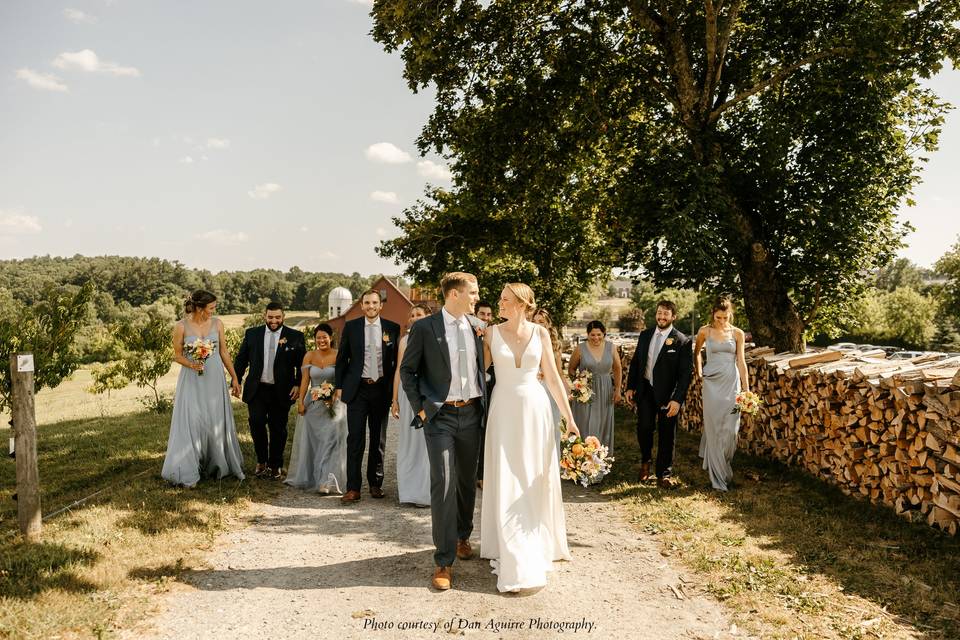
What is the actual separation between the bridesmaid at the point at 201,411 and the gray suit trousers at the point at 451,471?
367cm

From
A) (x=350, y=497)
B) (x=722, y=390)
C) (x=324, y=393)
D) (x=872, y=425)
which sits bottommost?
(x=350, y=497)

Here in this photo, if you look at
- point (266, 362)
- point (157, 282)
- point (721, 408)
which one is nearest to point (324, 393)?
point (266, 362)

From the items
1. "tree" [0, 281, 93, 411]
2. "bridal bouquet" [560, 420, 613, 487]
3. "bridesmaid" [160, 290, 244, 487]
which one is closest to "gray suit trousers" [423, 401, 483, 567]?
"bridal bouquet" [560, 420, 613, 487]

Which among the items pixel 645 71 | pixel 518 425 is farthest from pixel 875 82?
pixel 518 425

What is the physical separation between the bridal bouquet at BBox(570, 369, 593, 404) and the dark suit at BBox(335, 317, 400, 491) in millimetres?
2347

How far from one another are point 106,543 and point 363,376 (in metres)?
2.93

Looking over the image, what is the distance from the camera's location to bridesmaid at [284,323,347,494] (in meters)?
7.82

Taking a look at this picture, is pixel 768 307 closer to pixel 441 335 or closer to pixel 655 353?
pixel 655 353

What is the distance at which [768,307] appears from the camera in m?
11.2

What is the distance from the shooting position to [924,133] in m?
11.1

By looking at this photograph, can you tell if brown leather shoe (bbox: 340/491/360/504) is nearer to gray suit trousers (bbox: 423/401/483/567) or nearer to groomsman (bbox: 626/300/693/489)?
gray suit trousers (bbox: 423/401/483/567)

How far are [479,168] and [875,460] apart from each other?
28.7 feet

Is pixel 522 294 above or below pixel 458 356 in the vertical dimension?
above

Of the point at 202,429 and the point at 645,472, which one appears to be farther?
the point at 645,472
